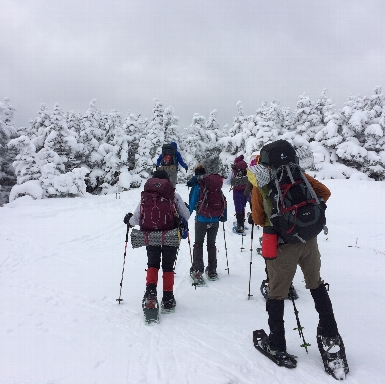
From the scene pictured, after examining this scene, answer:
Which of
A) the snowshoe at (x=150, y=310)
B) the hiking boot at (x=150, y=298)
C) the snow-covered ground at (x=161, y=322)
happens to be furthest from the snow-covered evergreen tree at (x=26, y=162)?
the snowshoe at (x=150, y=310)

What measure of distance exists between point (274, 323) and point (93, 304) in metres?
3.16

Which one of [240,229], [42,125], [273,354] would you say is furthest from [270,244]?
[42,125]

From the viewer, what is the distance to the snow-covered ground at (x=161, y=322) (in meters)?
3.23

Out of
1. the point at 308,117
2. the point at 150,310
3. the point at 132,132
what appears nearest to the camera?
the point at 150,310

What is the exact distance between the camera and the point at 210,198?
6078mm

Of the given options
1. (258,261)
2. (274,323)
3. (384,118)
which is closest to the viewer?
(274,323)

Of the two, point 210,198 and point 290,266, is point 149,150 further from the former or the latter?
point 290,266

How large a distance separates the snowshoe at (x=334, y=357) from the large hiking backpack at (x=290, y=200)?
1161mm

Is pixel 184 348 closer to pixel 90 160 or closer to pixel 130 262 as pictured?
pixel 130 262

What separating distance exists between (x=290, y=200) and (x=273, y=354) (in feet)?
5.84

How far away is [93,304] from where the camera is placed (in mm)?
5082

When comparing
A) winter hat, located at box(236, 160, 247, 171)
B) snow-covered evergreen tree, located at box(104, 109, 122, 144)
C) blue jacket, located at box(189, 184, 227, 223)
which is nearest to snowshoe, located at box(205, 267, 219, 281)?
blue jacket, located at box(189, 184, 227, 223)

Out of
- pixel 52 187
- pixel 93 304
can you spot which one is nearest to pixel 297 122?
pixel 52 187

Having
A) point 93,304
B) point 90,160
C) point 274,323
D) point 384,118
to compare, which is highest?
point 384,118
